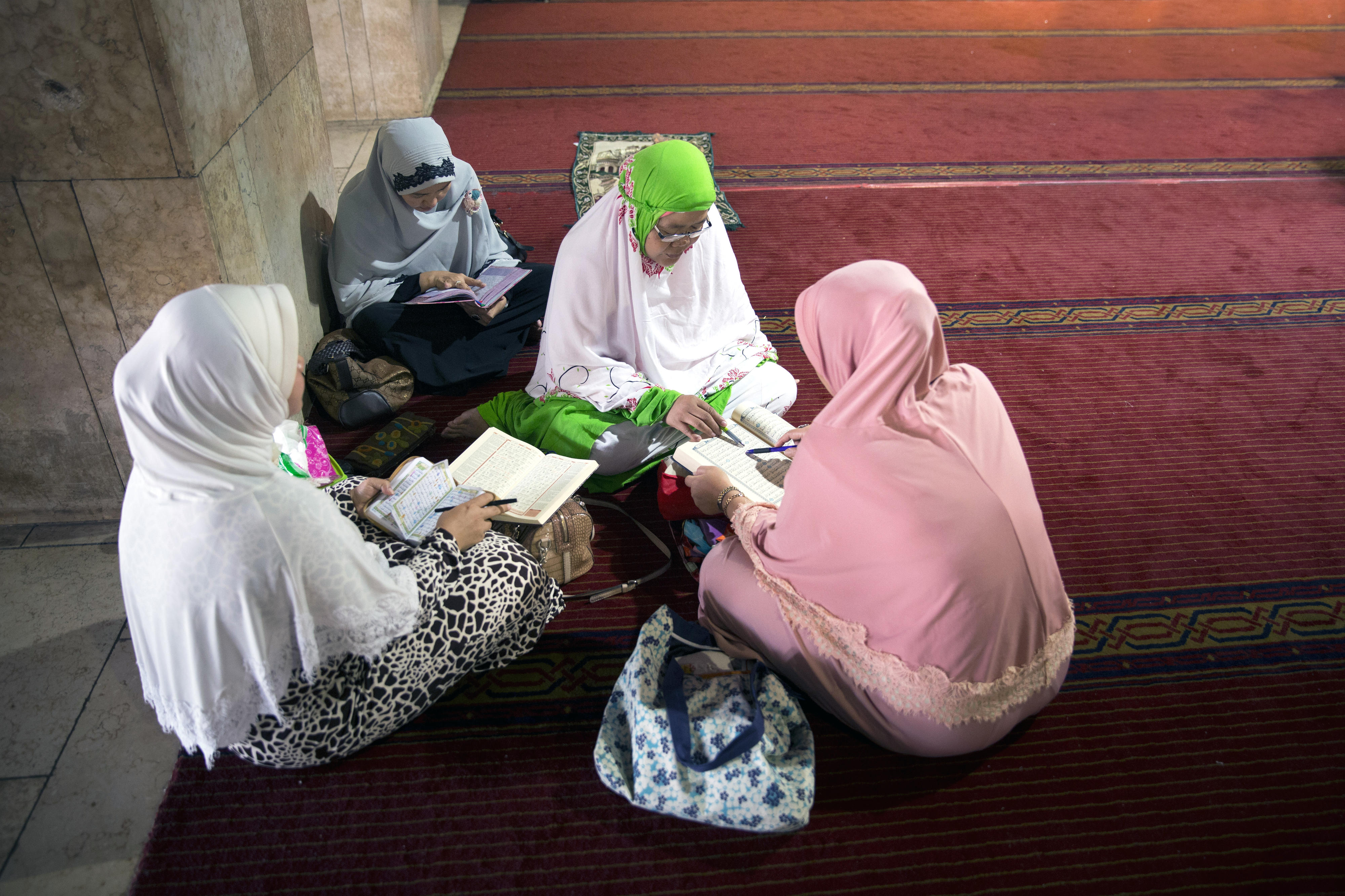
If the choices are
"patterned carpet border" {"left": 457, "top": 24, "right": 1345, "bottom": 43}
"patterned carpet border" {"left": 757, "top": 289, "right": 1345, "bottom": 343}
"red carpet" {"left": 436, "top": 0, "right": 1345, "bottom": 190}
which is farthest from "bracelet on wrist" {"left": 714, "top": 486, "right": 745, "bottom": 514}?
"patterned carpet border" {"left": 457, "top": 24, "right": 1345, "bottom": 43}

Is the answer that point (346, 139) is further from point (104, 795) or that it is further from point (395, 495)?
point (104, 795)

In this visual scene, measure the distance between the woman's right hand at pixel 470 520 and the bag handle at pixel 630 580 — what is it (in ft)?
1.06

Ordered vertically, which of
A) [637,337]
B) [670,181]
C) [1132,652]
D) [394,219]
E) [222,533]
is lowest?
[1132,652]

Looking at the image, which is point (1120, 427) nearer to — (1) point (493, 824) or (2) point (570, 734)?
(2) point (570, 734)

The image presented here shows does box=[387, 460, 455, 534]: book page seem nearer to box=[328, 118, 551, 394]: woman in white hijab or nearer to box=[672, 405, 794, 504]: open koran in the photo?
box=[672, 405, 794, 504]: open koran

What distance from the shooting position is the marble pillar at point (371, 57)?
444cm

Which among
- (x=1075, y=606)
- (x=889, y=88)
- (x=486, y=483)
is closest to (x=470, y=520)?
(x=486, y=483)

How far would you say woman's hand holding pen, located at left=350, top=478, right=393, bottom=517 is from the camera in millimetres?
1777

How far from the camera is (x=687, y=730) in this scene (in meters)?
1.48

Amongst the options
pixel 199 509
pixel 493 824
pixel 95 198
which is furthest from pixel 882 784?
pixel 95 198

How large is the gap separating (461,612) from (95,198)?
1191mm

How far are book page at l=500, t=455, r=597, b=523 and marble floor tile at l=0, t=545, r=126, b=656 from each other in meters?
0.93

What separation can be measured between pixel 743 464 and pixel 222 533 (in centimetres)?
112

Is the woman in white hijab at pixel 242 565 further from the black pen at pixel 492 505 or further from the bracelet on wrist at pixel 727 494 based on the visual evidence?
the bracelet on wrist at pixel 727 494
